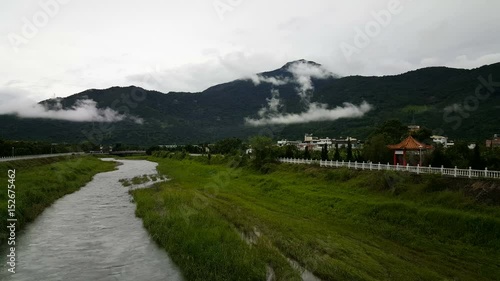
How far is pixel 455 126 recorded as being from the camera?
191m

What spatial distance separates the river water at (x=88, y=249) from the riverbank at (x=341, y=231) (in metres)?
1.20

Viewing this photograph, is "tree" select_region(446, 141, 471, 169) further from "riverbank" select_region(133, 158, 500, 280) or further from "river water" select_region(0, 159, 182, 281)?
"river water" select_region(0, 159, 182, 281)

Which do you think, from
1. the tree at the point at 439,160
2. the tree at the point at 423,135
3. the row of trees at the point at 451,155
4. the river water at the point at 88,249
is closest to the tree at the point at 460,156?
the row of trees at the point at 451,155

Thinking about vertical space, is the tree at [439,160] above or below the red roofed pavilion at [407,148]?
below

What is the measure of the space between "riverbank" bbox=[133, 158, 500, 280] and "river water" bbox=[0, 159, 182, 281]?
3.94 ft

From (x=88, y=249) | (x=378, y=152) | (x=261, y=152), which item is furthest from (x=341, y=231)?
(x=261, y=152)

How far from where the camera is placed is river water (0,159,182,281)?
725 inches

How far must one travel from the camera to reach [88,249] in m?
22.5

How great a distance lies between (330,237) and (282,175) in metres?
35.1

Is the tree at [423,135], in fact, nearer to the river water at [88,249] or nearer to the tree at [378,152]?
the tree at [378,152]

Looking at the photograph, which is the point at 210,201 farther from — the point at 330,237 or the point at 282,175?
the point at 282,175

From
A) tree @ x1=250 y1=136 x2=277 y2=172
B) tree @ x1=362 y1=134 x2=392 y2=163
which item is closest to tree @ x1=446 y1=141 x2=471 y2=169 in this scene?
tree @ x1=362 y1=134 x2=392 y2=163

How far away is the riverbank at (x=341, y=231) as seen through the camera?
1855 centimetres

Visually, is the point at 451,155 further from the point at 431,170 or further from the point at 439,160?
the point at 431,170
